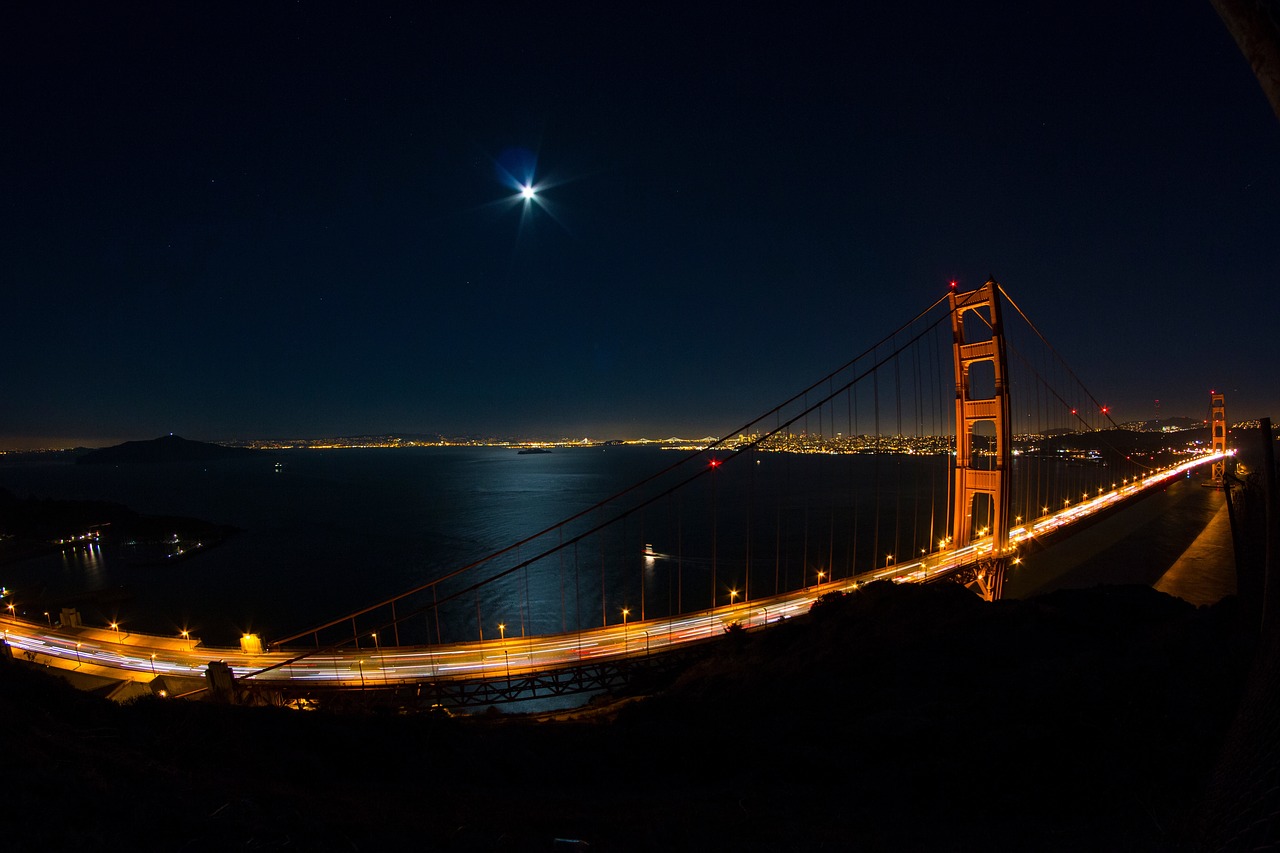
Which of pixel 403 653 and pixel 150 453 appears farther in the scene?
pixel 150 453

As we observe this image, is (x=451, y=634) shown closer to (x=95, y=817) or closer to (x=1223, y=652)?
(x=95, y=817)

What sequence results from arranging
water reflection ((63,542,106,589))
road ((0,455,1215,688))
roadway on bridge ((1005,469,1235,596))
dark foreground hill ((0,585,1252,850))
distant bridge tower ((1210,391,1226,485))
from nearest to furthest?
dark foreground hill ((0,585,1252,850)), road ((0,455,1215,688)), roadway on bridge ((1005,469,1235,596)), water reflection ((63,542,106,589)), distant bridge tower ((1210,391,1226,485))

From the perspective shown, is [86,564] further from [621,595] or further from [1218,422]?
[1218,422]

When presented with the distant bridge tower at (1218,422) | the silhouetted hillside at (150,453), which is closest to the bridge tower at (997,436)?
the distant bridge tower at (1218,422)

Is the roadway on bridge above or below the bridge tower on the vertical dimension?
below

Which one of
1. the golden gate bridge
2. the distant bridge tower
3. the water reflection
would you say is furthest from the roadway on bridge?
the water reflection

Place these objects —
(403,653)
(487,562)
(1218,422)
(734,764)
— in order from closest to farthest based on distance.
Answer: (734,764)
(403,653)
(487,562)
(1218,422)

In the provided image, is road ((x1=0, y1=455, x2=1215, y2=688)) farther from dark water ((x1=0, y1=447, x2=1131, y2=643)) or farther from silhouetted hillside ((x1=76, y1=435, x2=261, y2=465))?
silhouetted hillside ((x1=76, y1=435, x2=261, y2=465))

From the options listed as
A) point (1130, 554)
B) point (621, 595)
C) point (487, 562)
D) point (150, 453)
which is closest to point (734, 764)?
point (621, 595)

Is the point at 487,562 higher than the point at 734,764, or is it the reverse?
the point at 734,764

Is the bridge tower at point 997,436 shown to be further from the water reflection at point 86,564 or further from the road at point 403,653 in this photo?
the water reflection at point 86,564
